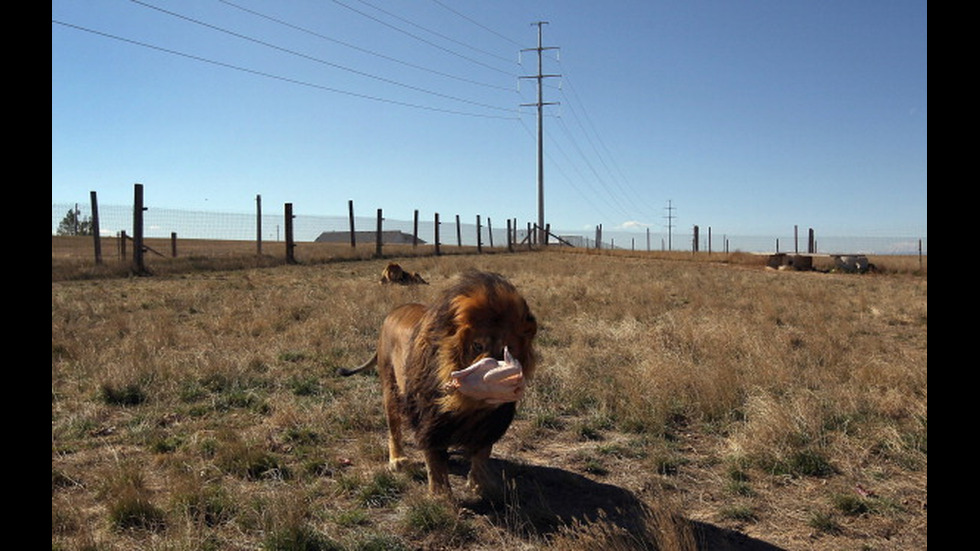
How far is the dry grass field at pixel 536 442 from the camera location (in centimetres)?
342

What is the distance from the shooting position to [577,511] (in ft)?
12.4

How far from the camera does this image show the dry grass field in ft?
11.2

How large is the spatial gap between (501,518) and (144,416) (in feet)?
11.2

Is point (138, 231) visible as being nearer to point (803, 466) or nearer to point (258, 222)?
point (258, 222)

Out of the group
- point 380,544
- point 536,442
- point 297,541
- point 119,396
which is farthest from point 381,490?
point 119,396

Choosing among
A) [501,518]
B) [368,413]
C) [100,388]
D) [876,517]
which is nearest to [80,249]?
[100,388]

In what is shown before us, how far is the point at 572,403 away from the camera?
5.73m

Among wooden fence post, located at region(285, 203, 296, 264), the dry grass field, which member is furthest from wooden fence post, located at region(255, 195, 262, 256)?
the dry grass field

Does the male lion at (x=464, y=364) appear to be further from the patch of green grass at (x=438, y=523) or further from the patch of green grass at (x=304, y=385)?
the patch of green grass at (x=304, y=385)

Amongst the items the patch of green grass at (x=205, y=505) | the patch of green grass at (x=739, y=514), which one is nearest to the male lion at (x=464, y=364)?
the patch of green grass at (x=205, y=505)

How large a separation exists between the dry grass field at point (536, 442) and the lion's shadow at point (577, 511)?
0.6 inches

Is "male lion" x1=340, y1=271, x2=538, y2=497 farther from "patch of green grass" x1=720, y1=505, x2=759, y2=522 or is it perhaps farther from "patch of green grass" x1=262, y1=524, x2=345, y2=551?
"patch of green grass" x1=720, y1=505, x2=759, y2=522

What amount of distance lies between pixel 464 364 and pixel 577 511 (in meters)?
1.21

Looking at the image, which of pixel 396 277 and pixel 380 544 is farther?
pixel 396 277
